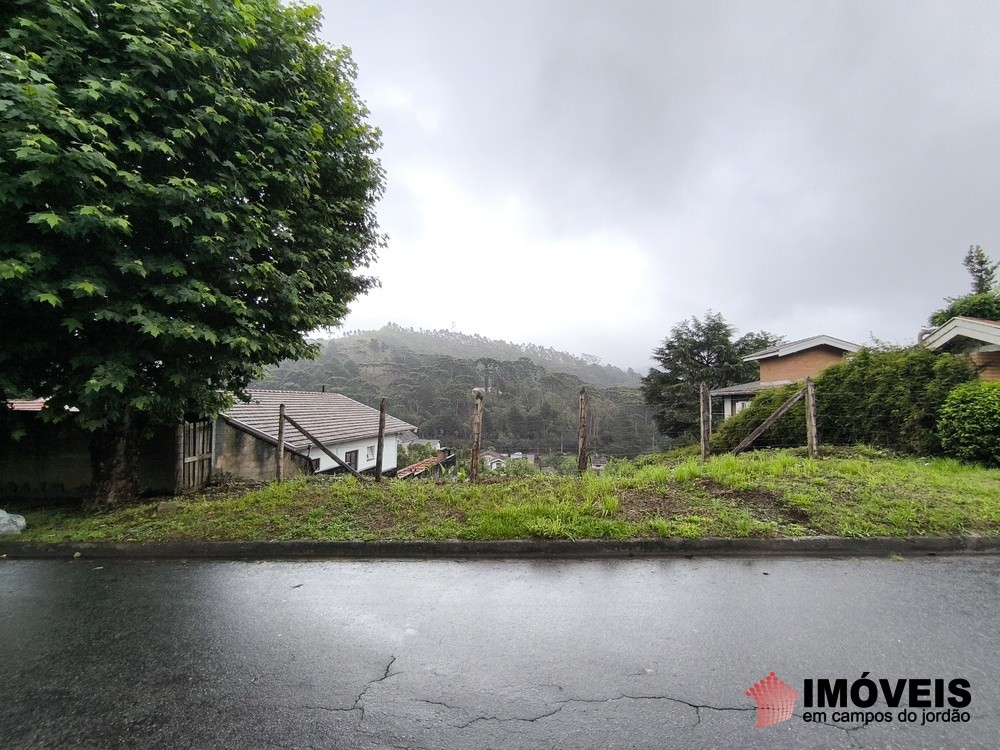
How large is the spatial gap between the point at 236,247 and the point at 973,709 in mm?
6842

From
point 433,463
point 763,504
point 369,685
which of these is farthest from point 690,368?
point 369,685

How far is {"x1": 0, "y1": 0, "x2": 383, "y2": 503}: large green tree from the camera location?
4.05m

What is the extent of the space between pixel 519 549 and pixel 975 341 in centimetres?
1323

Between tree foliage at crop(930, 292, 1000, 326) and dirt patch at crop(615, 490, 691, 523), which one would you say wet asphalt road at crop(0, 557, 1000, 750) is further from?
tree foliage at crop(930, 292, 1000, 326)

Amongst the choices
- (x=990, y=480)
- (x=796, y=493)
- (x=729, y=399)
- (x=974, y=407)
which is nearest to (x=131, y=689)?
(x=796, y=493)

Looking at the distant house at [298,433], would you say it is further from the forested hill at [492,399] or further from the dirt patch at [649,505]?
the dirt patch at [649,505]

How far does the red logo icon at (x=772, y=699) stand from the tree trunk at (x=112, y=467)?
7.53 metres

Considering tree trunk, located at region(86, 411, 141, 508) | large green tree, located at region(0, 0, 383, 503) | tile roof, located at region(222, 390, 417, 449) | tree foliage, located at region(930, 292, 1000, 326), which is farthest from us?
tile roof, located at region(222, 390, 417, 449)

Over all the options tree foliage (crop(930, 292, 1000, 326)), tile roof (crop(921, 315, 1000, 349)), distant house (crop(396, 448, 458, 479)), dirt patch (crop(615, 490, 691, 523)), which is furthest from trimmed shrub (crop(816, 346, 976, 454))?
distant house (crop(396, 448, 458, 479))

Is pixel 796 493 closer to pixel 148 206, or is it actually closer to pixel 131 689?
pixel 131 689

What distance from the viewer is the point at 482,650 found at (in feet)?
8.98

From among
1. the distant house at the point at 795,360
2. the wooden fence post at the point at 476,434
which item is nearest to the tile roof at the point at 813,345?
the distant house at the point at 795,360

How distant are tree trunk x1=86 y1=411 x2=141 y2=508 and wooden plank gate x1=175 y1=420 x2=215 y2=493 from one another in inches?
37.1

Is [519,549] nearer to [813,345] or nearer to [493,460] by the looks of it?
[493,460]
